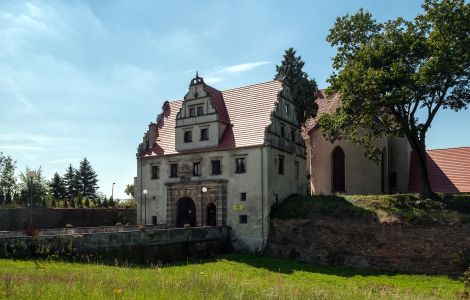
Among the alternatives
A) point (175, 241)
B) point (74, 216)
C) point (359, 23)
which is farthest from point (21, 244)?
point (359, 23)

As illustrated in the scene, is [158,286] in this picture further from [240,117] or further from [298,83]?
[298,83]

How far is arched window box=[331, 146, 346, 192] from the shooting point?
38812mm

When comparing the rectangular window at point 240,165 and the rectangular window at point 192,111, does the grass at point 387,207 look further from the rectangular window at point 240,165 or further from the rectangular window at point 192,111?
the rectangular window at point 192,111

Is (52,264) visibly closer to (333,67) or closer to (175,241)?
(175,241)

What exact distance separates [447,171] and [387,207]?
40.1 feet

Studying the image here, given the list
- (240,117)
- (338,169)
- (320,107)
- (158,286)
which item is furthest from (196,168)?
(158,286)

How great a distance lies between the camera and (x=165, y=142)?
38.4 meters

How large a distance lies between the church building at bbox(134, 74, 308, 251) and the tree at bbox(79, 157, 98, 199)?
161ft

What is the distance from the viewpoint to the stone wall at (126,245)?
20.0 m

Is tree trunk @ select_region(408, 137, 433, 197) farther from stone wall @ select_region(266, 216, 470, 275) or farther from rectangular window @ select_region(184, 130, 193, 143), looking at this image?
rectangular window @ select_region(184, 130, 193, 143)

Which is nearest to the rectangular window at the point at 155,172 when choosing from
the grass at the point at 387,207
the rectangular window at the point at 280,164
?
the rectangular window at the point at 280,164

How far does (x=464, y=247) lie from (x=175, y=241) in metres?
16.5

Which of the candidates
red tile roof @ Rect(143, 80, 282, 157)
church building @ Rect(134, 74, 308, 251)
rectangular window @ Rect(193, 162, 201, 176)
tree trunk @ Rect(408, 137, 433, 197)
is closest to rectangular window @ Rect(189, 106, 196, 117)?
church building @ Rect(134, 74, 308, 251)

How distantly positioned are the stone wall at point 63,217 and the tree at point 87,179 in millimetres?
41188
